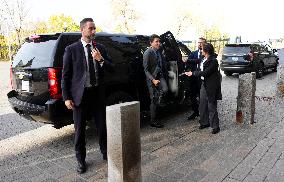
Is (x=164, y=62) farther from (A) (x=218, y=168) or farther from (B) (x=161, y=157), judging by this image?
(A) (x=218, y=168)

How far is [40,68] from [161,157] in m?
2.34

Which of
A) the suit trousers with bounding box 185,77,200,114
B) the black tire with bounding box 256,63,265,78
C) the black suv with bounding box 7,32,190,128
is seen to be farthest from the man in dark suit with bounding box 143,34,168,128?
the black tire with bounding box 256,63,265,78

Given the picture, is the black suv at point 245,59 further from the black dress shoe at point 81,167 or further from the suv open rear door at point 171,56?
the black dress shoe at point 81,167

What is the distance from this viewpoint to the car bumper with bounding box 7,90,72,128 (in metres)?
4.44

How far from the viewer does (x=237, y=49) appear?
14117 millimetres

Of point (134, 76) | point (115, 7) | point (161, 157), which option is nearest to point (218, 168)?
point (161, 157)

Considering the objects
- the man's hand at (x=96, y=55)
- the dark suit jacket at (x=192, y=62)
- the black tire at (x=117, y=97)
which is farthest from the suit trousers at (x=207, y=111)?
the man's hand at (x=96, y=55)

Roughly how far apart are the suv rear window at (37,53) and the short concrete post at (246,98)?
12.5 feet

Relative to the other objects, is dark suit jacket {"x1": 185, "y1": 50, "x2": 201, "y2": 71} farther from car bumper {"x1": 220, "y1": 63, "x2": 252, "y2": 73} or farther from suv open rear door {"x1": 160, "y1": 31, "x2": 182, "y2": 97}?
car bumper {"x1": 220, "y1": 63, "x2": 252, "y2": 73}

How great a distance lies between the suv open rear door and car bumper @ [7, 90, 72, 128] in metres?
2.44

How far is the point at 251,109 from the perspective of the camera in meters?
6.07

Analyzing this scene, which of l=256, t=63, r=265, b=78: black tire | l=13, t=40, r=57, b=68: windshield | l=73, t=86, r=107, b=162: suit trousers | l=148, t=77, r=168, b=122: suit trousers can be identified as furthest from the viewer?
l=256, t=63, r=265, b=78: black tire

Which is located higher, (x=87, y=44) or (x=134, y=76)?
(x=87, y=44)

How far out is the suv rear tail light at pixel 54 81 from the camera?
438 cm
